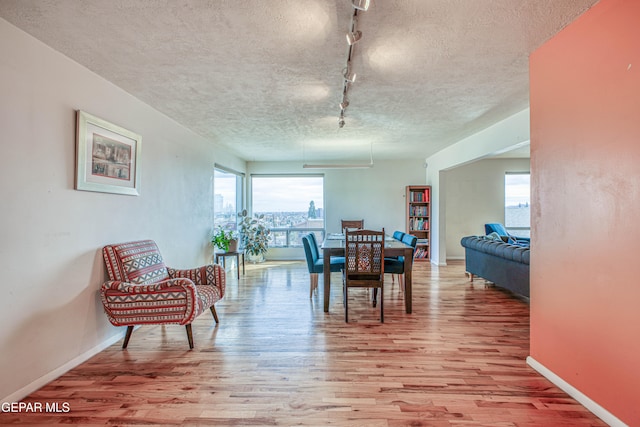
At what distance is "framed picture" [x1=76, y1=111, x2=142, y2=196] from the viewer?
2.42 metres

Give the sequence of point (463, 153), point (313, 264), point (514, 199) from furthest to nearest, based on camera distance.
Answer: point (514, 199)
point (463, 153)
point (313, 264)

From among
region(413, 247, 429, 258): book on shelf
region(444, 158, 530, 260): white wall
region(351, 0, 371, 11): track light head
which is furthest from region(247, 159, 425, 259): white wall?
region(351, 0, 371, 11): track light head

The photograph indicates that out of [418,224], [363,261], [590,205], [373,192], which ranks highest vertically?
[373,192]

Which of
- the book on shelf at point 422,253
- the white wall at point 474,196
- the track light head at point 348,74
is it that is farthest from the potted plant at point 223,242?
the white wall at point 474,196

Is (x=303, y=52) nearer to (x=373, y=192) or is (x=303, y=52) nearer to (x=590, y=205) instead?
(x=590, y=205)

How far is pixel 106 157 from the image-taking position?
2.69m

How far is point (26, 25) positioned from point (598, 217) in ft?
12.3

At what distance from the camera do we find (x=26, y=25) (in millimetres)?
1895

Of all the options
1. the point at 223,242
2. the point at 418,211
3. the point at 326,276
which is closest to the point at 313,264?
the point at 326,276

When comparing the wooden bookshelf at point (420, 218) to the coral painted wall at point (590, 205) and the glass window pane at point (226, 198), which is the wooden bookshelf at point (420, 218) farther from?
the coral painted wall at point (590, 205)

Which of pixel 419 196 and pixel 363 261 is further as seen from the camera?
pixel 419 196

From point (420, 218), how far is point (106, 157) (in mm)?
6088

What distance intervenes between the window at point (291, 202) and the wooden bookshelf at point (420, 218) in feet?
6.91

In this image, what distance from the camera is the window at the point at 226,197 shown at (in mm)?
5709
